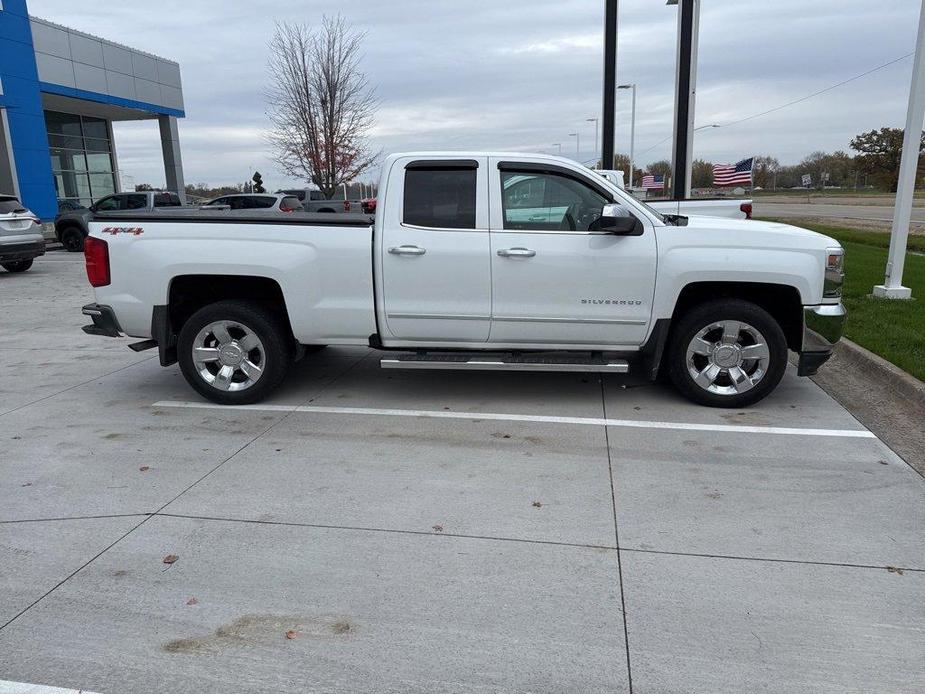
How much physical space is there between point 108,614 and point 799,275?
498 centimetres

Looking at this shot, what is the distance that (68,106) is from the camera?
29.3 metres

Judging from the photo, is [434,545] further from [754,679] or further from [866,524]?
[866,524]

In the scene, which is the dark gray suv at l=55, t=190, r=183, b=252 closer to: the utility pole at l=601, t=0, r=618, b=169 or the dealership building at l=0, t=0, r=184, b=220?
the dealership building at l=0, t=0, r=184, b=220

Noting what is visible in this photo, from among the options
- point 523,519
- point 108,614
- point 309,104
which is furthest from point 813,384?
point 309,104

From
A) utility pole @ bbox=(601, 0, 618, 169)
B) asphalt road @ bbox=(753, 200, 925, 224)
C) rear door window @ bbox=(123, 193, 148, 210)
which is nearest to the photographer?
utility pole @ bbox=(601, 0, 618, 169)

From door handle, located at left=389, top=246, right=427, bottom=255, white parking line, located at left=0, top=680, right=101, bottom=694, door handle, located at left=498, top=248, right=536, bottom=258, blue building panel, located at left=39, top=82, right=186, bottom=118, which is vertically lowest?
white parking line, located at left=0, top=680, right=101, bottom=694

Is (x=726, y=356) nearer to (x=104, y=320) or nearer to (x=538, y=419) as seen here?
(x=538, y=419)

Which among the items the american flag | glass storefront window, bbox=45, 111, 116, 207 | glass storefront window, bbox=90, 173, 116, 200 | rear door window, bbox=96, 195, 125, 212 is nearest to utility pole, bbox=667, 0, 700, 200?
the american flag

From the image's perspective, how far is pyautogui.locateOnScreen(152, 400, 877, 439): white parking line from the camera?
17.4 feet

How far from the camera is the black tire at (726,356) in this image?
5621 millimetres

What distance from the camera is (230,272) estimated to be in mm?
5742

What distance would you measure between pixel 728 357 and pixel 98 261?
5.05 m

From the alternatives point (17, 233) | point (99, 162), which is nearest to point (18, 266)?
point (17, 233)

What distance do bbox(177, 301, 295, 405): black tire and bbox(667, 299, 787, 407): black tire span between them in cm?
314
